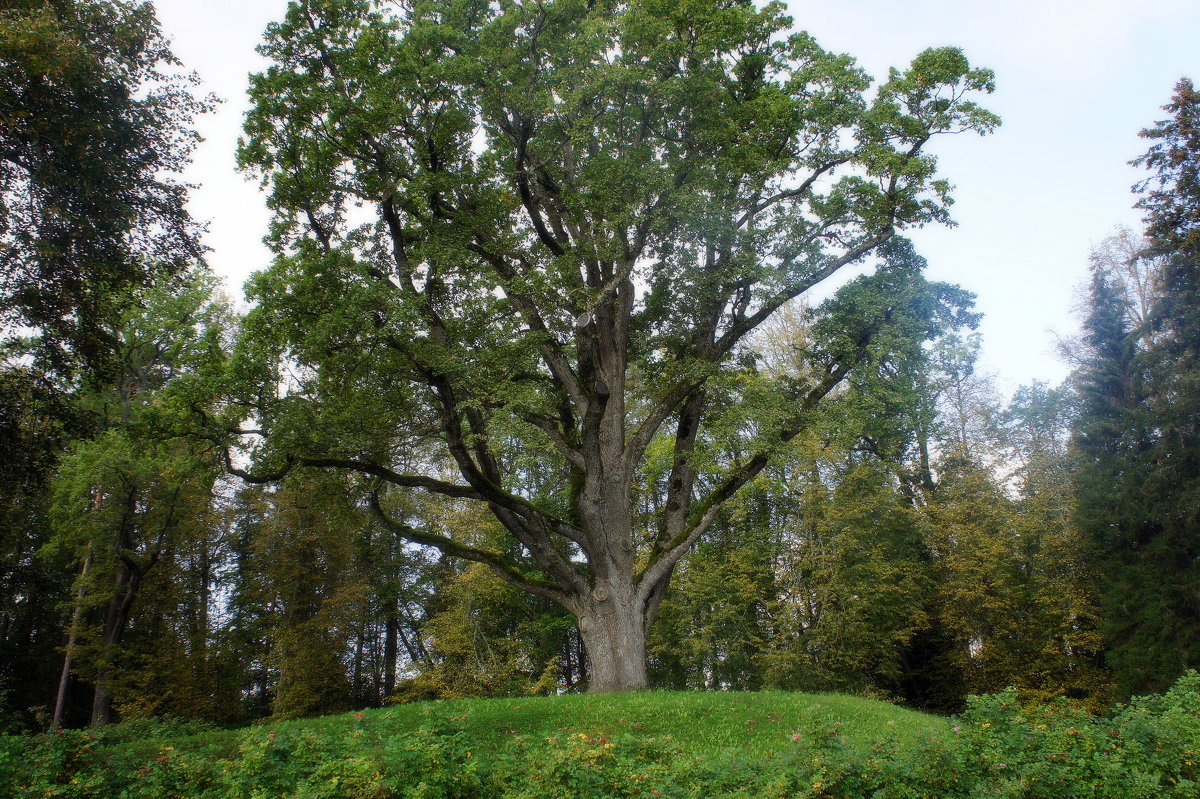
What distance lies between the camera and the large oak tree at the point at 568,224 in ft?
38.3

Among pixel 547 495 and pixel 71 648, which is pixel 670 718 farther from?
pixel 71 648

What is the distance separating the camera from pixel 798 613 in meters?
20.4

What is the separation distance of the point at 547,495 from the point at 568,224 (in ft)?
42.4

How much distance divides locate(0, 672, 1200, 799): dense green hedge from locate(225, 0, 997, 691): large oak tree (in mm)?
6197

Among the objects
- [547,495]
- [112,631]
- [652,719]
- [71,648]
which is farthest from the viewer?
[547,495]

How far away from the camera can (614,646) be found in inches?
491

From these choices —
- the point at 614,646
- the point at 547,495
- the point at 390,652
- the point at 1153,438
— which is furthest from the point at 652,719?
the point at 390,652

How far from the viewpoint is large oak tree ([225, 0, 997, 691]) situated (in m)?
11.7

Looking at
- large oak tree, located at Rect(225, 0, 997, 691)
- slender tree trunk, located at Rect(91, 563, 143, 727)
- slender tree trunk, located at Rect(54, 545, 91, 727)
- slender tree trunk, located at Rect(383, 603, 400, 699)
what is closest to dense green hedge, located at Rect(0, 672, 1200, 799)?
large oak tree, located at Rect(225, 0, 997, 691)

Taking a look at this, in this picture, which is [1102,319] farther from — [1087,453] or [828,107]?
[828,107]

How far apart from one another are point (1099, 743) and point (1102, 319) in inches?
776

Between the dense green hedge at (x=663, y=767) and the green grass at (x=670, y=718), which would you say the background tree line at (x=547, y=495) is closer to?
the green grass at (x=670, y=718)

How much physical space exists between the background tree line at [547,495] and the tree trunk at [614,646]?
3617 millimetres

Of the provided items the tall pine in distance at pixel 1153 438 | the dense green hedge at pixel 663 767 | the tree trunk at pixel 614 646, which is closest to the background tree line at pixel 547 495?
the tall pine in distance at pixel 1153 438
